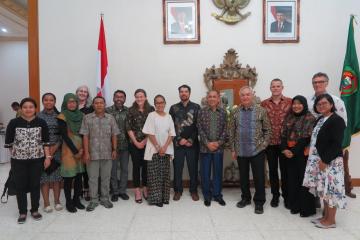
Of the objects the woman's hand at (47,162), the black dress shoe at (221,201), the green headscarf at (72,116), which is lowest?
the black dress shoe at (221,201)

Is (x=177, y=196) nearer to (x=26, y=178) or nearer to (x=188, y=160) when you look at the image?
(x=188, y=160)

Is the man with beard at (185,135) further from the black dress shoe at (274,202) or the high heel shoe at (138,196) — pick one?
the black dress shoe at (274,202)

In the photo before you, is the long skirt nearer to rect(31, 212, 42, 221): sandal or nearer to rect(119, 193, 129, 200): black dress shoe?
rect(119, 193, 129, 200): black dress shoe

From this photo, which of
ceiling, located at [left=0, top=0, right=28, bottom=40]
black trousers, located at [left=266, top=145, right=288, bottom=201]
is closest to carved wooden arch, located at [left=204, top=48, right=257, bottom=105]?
black trousers, located at [left=266, top=145, right=288, bottom=201]

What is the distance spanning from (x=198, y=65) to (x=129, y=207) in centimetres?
220

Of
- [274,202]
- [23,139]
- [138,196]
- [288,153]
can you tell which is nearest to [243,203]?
[274,202]

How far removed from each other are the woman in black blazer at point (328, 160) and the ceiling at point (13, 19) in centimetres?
640

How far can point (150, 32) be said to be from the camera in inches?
166

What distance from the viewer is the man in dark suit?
4164 mm

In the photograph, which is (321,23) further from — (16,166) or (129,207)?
(16,166)

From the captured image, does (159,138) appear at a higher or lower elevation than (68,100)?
lower

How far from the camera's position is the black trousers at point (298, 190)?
305cm

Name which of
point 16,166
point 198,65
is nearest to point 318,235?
point 198,65

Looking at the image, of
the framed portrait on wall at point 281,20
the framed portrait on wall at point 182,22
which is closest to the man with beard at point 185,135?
the framed portrait on wall at point 182,22
